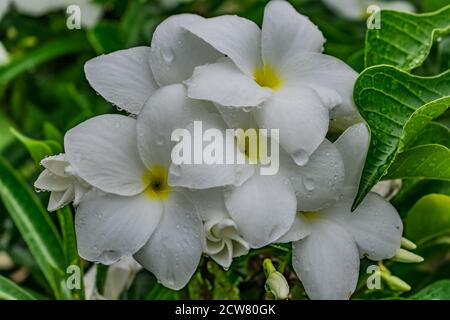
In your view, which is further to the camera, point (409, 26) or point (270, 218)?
point (409, 26)

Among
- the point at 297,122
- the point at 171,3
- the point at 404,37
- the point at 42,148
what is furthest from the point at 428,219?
the point at 171,3

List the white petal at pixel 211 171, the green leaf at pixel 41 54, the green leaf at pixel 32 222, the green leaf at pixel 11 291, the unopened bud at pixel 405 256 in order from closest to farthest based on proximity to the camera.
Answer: the white petal at pixel 211 171 → the unopened bud at pixel 405 256 → the green leaf at pixel 11 291 → the green leaf at pixel 32 222 → the green leaf at pixel 41 54

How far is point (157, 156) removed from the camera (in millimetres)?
722

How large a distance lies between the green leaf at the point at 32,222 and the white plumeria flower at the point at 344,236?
1.19 feet

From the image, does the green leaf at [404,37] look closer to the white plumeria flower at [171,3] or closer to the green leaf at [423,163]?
the green leaf at [423,163]

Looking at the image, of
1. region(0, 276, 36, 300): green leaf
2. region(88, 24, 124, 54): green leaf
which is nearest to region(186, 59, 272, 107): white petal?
region(0, 276, 36, 300): green leaf

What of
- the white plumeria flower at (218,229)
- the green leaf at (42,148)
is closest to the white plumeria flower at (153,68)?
the white plumeria flower at (218,229)

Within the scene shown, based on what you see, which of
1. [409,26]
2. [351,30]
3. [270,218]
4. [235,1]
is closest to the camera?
[270,218]

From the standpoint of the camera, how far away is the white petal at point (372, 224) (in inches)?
30.0

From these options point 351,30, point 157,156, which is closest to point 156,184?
point 157,156

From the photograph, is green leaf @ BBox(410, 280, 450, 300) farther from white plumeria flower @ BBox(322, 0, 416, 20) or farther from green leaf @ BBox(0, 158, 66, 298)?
white plumeria flower @ BBox(322, 0, 416, 20)

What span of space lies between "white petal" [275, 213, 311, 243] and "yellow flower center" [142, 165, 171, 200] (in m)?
0.10

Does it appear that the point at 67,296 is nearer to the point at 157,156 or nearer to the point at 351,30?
the point at 157,156
